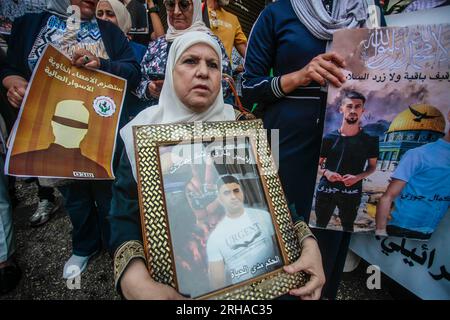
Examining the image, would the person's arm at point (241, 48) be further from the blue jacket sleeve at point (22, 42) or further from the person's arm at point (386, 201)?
the person's arm at point (386, 201)

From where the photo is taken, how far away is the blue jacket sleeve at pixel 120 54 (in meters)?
1.71

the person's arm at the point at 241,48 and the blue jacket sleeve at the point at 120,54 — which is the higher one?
the person's arm at the point at 241,48

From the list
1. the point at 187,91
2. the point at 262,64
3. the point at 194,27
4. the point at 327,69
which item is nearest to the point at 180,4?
the point at 194,27

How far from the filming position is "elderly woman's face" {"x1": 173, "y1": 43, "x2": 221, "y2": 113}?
3.75 feet

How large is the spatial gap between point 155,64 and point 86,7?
0.53 m

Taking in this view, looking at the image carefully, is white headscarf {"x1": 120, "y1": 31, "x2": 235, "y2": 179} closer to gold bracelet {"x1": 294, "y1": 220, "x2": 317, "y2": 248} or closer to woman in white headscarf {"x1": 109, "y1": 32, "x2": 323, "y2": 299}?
woman in white headscarf {"x1": 109, "y1": 32, "x2": 323, "y2": 299}

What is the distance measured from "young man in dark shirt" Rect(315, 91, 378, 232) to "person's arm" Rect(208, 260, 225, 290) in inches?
28.0

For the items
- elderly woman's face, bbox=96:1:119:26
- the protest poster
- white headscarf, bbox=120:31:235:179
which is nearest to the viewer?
white headscarf, bbox=120:31:235:179

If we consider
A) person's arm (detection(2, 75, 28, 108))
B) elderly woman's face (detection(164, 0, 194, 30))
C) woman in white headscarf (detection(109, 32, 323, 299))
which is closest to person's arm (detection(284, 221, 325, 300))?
woman in white headscarf (detection(109, 32, 323, 299))

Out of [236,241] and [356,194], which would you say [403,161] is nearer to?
[356,194]

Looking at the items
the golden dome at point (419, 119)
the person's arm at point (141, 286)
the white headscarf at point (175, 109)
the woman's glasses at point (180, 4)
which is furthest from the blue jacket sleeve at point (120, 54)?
the golden dome at point (419, 119)

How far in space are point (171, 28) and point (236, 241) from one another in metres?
1.79

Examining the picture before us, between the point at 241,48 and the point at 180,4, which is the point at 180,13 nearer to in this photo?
the point at 180,4

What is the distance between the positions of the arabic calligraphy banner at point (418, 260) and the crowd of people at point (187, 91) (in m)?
0.43
